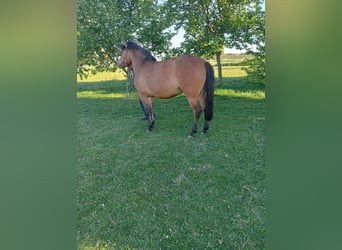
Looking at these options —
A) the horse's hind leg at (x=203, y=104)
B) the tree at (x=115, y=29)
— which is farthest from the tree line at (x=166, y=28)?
the horse's hind leg at (x=203, y=104)

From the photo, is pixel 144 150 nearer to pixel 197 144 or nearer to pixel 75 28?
pixel 197 144

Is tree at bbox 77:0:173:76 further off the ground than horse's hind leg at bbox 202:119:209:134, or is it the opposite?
tree at bbox 77:0:173:76

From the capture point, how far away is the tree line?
1256 millimetres

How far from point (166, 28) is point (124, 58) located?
26 centimetres

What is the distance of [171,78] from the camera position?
141 cm

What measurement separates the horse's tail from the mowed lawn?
30 mm

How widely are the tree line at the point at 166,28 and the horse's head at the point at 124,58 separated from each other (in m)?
0.03

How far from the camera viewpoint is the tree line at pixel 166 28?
4.12 ft
